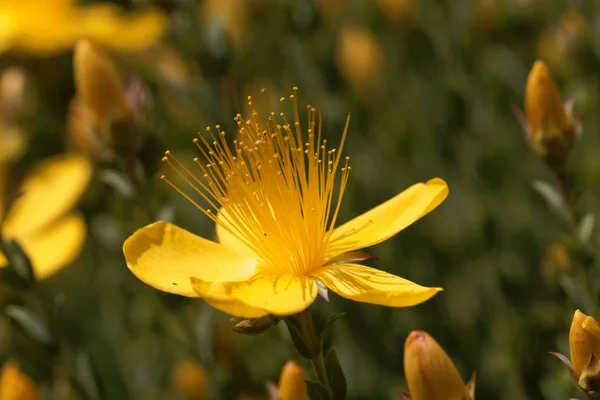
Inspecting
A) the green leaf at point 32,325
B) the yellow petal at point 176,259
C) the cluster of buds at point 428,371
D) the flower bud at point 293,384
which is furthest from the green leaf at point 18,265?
the cluster of buds at point 428,371

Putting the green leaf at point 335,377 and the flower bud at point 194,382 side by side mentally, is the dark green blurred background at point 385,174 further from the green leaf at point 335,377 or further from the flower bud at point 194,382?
the green leaf at point 335,377

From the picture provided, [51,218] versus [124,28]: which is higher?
[124,28]

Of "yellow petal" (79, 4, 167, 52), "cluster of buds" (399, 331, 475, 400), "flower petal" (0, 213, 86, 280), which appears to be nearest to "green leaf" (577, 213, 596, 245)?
"cluster of buds" (399, 331, 475, 400)

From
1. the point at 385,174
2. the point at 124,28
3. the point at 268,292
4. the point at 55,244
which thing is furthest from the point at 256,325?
the point at 124,28

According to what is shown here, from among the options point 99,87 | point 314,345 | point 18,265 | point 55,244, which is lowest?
point 55,244

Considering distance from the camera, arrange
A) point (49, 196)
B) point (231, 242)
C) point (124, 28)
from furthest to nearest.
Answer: point (124, 28) → point (49, 196) → point (231, 242)

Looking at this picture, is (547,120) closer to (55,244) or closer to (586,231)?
(586,231)

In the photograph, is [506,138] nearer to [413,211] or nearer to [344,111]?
[344,111]
